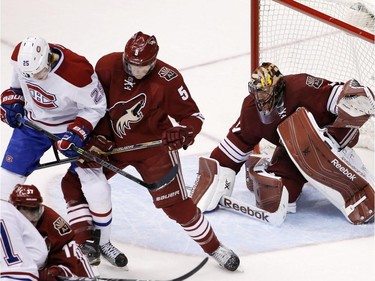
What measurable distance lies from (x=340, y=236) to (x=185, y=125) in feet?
2.93

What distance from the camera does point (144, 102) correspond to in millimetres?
4359

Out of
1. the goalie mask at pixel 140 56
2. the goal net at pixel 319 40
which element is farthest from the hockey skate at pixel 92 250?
the goal net at pixel 319 40

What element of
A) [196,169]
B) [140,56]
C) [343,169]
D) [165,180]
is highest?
[140,56]

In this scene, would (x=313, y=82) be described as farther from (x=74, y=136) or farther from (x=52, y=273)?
(x=52, y=273)

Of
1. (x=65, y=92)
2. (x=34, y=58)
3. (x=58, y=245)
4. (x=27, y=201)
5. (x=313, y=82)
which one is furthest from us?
(x=313, y=82)

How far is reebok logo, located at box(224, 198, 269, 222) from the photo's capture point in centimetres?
491

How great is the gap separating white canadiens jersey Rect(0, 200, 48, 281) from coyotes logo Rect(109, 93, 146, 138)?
0.91 m

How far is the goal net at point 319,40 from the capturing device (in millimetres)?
5348

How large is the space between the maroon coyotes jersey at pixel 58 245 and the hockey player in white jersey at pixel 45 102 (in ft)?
1.57

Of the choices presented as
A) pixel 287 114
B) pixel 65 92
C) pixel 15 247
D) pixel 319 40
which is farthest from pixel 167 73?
pixel 319 40

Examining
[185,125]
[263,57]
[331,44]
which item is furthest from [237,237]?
[331,44]

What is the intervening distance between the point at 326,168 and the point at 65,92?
1.20m

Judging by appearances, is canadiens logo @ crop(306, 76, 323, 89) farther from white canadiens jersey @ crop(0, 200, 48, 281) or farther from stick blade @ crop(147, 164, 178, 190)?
white canadiens jersey @ crop(0, 200, 48, 281)

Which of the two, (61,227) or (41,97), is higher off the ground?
(41,97)
